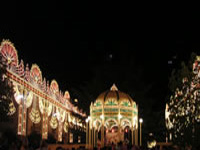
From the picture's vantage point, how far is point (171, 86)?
14000mm

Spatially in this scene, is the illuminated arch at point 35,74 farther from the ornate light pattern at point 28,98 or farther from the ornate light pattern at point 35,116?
the ornate light pattern at point 35,116

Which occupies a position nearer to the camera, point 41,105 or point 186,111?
point 186,111

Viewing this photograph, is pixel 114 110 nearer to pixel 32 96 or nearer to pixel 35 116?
pixel 32 96

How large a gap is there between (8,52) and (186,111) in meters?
14.0

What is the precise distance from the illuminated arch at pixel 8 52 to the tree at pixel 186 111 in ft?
41.8

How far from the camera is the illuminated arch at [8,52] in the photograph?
22.8 meters

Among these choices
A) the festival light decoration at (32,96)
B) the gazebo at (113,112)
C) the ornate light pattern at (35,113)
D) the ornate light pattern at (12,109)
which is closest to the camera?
the ornate light pattern at (12,109)

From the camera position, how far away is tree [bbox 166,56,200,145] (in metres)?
12.2

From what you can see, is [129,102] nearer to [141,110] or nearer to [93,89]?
[141,110]

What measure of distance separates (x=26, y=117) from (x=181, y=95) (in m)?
16.3

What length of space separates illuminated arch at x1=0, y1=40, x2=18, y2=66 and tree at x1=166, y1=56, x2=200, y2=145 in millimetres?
12734

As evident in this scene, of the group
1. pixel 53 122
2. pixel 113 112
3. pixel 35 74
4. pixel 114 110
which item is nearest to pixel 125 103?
pixel 114 110

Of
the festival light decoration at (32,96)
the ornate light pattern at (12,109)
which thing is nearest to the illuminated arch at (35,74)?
the festival light decoration at (32,96)

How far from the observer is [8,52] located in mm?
23500
